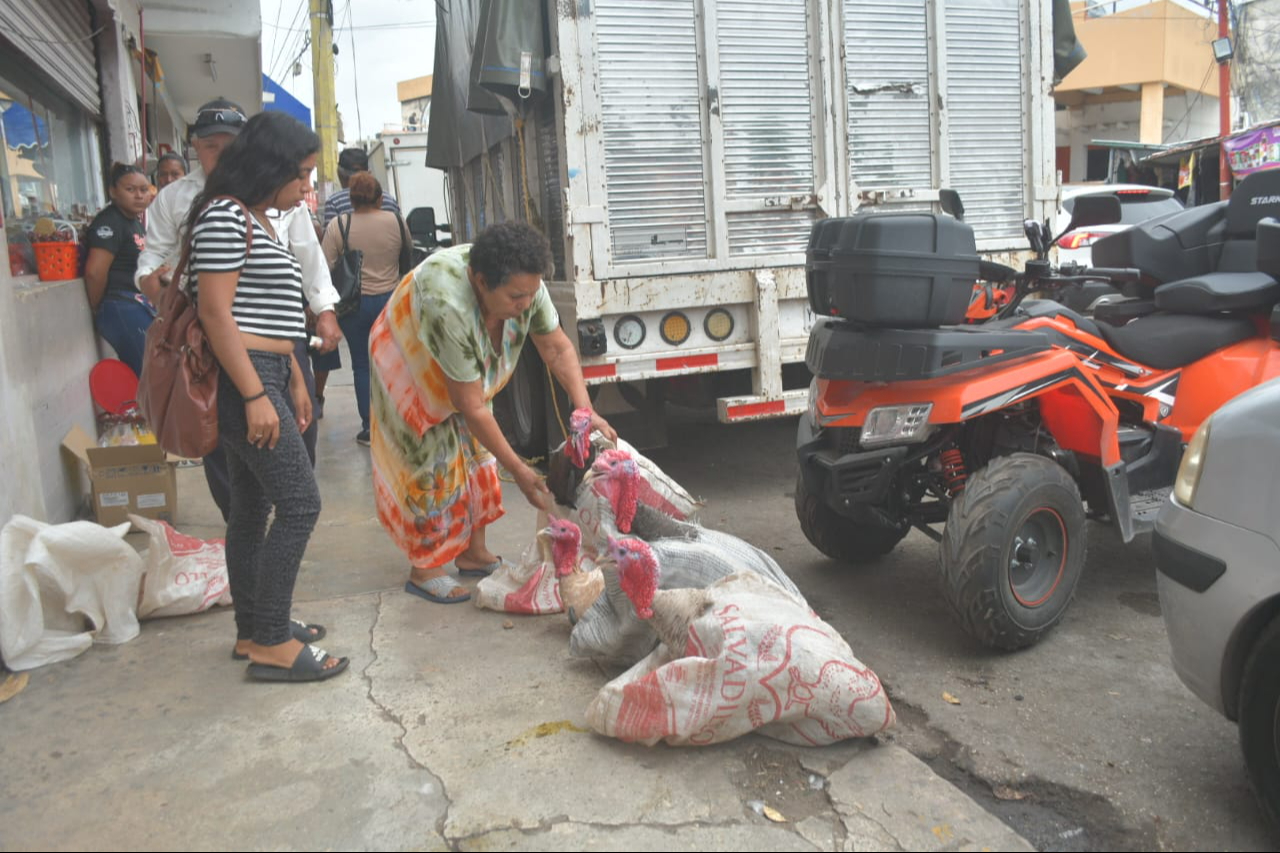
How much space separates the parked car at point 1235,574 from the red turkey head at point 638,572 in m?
1.33

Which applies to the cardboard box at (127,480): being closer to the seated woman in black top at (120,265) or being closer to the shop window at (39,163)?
the seated woman in black top at (120,265)

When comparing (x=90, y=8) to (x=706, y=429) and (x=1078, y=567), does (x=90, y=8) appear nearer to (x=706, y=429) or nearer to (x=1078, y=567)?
(x=706, y=429)

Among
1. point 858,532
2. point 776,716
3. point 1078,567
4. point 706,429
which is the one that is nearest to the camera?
point 776,716

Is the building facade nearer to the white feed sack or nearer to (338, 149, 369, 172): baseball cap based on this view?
(338, 149, 369, 172): baseball cap

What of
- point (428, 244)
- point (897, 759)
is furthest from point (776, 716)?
point (428, 244)

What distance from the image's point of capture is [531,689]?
2.96m

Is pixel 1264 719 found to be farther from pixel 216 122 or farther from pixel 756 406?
pixel 216 122

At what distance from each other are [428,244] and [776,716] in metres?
7.70

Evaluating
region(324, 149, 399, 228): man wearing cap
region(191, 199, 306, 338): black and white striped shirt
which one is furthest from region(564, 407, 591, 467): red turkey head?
region(324, 149, 399, 228): man wearing cap

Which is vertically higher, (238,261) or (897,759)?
(238,261)

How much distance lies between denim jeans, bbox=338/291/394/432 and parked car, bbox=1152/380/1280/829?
5.23 m

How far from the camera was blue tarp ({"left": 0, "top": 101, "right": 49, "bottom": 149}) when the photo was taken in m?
5.54

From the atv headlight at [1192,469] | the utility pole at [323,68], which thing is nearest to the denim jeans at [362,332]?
the atv headlight at [1192,469]

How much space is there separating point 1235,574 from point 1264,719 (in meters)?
0.32
